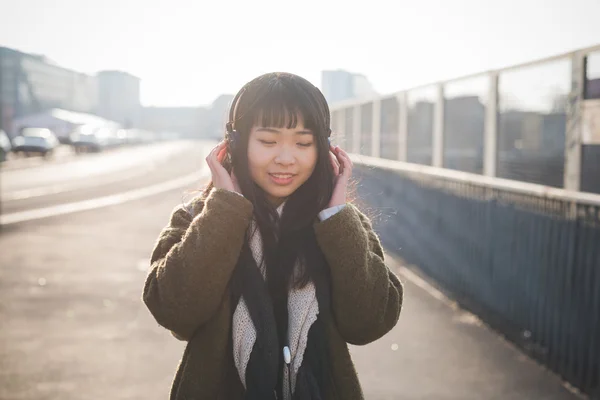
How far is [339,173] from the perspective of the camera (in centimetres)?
235

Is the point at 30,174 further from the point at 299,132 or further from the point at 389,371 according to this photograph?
the point at 299,132

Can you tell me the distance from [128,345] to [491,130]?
139 inches

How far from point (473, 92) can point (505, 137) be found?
43.8 inches

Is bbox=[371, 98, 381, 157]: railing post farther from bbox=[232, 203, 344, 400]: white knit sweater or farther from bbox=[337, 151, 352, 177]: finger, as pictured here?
bbox=[232, 203, 344, 400]: white knit sweater

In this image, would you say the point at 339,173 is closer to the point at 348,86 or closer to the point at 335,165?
the point at 335,165

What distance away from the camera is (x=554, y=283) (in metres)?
4.82

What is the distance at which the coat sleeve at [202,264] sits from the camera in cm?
209

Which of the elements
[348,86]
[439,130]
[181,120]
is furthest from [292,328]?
[181,120]

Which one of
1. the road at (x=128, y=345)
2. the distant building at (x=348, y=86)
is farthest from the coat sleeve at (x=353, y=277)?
the distant building at (x=348, y=86)

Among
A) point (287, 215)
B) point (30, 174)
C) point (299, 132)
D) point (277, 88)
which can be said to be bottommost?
point (30, 174)

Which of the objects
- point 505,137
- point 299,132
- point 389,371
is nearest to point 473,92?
point 505,137

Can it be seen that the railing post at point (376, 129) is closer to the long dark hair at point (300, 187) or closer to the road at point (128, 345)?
the road at point (128, 345)

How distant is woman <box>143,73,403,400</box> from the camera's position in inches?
82.3

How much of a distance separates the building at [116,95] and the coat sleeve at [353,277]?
10815cm
